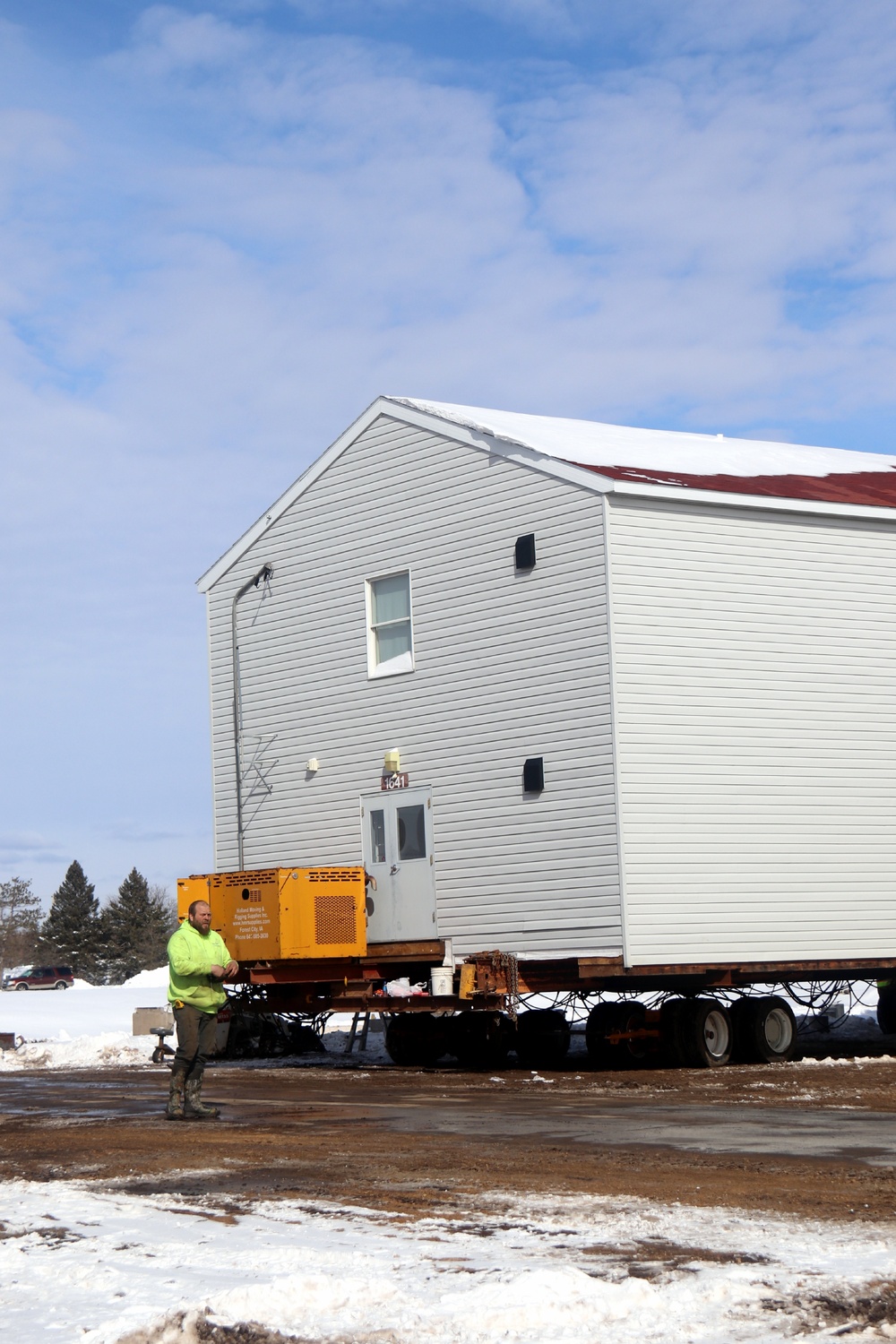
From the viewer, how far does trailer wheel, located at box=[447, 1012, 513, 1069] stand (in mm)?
20453

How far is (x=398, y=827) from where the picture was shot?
2144cm

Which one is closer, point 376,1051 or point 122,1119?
point 122,1119

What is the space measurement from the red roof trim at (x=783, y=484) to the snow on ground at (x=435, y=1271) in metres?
12.4

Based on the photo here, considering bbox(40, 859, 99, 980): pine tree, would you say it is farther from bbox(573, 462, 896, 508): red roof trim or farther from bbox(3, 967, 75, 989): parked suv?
bbox(573, 462, 896, 508): red roof trim

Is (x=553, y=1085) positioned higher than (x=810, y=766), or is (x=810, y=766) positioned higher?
(x=810, y=766)

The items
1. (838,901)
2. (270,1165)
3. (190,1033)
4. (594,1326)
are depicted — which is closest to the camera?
(594,1326)

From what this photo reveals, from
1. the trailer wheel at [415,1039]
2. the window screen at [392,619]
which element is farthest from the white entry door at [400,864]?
the window screen at [392,619]

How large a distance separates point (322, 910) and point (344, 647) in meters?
3.78

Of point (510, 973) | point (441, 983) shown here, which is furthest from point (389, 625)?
point (510, 973)

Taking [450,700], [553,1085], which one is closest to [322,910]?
[450,700]

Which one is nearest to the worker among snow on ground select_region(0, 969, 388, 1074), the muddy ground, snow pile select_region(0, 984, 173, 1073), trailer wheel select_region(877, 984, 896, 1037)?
the muddy ground

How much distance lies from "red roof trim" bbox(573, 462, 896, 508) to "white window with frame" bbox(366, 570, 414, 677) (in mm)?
3521

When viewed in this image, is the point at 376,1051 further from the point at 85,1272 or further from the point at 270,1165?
the point at 85,1272

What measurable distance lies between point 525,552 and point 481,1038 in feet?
19.8
